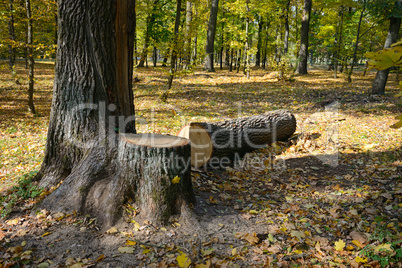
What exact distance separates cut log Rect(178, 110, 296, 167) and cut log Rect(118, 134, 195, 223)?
1.66 metres

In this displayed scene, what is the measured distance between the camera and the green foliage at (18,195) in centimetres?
308

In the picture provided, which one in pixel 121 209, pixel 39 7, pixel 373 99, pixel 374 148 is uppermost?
pixel 39 7

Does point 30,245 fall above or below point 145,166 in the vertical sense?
below

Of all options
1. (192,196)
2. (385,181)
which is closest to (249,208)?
(192,196)

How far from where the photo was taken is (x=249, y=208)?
11.5 feet

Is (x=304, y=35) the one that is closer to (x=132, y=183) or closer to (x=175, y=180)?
(x=175, y=180)

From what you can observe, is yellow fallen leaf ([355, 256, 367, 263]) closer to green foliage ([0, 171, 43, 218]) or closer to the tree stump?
the tree stump

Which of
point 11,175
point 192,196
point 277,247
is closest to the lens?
point 277,247

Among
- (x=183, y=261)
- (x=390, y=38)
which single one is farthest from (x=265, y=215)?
(x=390, y=38)

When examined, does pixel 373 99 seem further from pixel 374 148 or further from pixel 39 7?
pixel 39 7

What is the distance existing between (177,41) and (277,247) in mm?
8094

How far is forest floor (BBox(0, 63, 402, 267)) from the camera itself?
8.07ft

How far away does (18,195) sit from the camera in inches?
132

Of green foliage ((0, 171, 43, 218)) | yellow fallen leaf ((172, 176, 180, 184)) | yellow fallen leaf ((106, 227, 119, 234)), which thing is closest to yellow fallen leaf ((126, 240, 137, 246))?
yellow fallen leaf ((106, 227, 119, 234))
